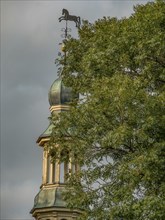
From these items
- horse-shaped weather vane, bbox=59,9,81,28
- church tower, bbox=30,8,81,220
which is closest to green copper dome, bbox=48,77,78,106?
church tower, bbox=30,8,81,220

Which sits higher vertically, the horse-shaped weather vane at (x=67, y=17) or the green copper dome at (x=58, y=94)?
the horse-shaped weather vane at (x=67, y=17)

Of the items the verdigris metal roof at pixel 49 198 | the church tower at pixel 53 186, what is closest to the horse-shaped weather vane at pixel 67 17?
the church tower at pixel 53 186

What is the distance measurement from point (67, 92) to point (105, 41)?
625 inches

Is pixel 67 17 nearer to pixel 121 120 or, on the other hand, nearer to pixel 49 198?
pixel 49 198

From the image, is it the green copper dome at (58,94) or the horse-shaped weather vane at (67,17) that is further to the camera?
the green copper dome at (58,94)

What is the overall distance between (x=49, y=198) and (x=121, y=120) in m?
16.1

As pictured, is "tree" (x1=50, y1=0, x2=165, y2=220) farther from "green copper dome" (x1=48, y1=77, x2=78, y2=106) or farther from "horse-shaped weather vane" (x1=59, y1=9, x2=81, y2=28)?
"green copper dome" (x1=48, y1=77, x2=78, y2=106)

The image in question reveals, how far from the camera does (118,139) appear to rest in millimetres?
22969

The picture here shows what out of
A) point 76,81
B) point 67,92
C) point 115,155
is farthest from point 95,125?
point 67,92

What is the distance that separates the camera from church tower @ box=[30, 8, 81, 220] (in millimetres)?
38219

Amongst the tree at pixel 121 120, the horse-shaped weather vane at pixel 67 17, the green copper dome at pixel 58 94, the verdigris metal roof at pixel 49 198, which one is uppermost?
the horse-shaped weather vane at pixel 67 17

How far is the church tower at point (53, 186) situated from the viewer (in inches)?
1505

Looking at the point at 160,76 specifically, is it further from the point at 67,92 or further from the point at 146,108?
the point at 67,92

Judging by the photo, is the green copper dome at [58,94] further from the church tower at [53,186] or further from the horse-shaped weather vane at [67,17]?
the horse-shaped weather vane at [67,17]
